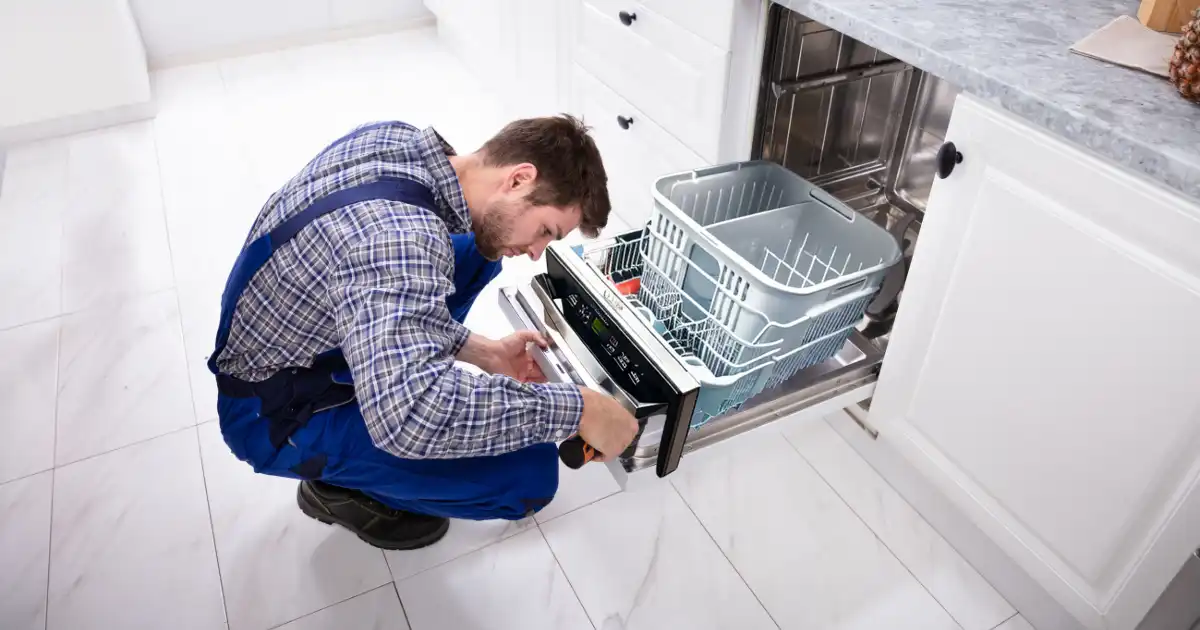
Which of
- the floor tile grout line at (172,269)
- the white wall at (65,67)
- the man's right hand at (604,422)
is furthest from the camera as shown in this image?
the white wall at (65,67)

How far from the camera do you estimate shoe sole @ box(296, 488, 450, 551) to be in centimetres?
147

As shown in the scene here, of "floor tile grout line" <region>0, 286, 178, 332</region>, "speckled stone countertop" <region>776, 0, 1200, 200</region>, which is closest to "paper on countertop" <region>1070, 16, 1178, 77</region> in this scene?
"speckled stone countertop" <region>776, 0, 1200, 200</region>

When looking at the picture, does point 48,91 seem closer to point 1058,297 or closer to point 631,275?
point 631,275

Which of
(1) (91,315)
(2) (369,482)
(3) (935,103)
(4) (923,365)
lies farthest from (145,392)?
(3) (935,103)

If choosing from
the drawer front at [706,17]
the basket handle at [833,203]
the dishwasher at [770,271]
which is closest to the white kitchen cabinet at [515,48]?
the drawer front at [706,17]

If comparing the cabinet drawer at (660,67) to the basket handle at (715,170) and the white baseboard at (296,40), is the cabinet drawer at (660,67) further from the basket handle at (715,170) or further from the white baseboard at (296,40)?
the white baseboard at (296,40)

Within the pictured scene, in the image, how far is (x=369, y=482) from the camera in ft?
4.21

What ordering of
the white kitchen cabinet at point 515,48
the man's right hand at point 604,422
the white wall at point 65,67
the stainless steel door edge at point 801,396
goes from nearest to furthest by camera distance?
the man's right hand at point 604,422 → the stainless steel door edge at point 801,396 → the white kitchen cabinet at point 515,48 → the white wall at point 65,67

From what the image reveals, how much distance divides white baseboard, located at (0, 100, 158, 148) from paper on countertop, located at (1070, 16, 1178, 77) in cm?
294

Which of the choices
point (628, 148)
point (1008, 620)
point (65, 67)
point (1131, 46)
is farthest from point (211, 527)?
point (65, 67)

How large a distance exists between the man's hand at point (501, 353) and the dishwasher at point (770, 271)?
0.05 metres

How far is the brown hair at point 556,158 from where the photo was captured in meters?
1.15

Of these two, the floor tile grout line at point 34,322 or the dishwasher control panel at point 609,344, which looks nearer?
the dishwasher control panel at point 609,344

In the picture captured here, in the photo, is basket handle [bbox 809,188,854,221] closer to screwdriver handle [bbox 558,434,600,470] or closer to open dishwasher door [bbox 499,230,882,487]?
open dishwasher door [bbox 499,230,882,487]
